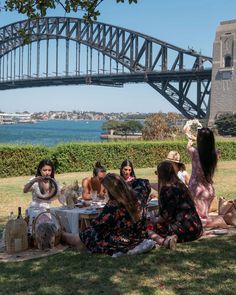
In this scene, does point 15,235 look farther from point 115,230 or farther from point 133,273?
point 133,273

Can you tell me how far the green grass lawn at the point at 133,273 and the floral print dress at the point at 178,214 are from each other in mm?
136

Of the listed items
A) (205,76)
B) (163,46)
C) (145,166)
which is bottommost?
(145,166)

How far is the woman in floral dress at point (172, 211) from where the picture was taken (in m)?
4.49

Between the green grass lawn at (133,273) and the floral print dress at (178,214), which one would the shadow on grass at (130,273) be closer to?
the green grass lawn at (133,273)

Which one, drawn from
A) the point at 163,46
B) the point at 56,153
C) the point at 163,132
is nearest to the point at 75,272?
the point at 56,153

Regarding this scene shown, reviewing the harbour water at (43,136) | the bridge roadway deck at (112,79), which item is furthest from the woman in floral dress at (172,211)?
the bridge roadway deck at (112,79)

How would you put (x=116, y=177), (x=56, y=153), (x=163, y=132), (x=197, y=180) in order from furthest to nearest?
(x=163, y=132)
(x=56, y=153)
(x=197, y=180)
(x=116, y=177)

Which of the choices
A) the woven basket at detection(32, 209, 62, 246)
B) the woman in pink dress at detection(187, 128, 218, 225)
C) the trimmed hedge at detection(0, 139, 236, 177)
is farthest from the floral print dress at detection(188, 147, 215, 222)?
the trimmed hedge at detection(0, 139, 236, 177)

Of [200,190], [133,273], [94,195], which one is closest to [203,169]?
[200,190]

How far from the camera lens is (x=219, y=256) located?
427 centimetres

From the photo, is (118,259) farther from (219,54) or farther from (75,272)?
(219,54)

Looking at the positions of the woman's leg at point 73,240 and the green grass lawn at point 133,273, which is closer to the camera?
the green grass lawn at point 133,273

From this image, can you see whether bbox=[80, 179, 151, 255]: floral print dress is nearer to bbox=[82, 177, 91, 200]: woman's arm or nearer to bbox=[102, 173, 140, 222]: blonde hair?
bbox=[102, 173, 140, 222]: blonde hair

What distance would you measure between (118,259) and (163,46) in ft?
172
